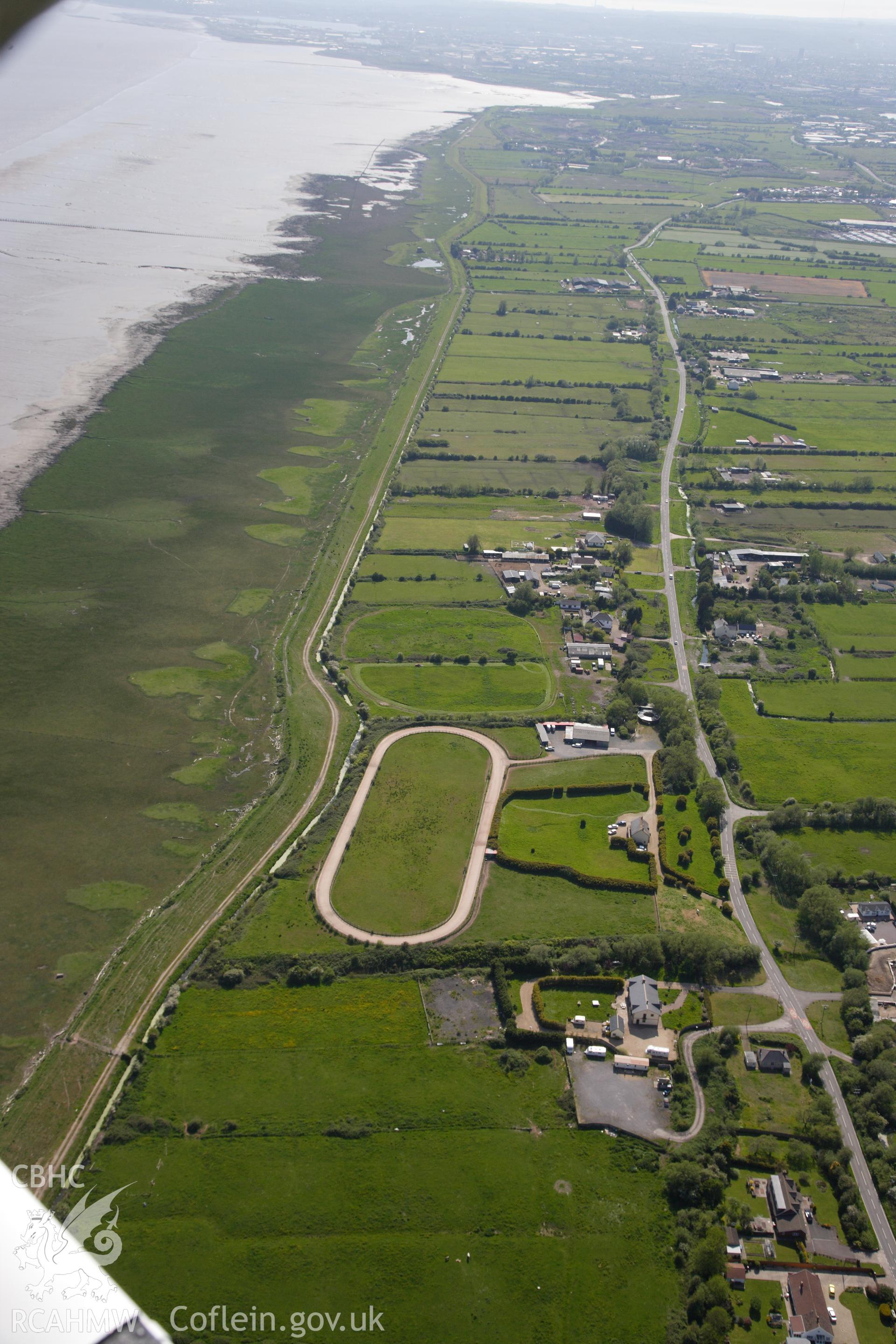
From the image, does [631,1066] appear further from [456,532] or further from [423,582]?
[456,532]

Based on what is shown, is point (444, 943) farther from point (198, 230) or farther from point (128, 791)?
point (198, 230)

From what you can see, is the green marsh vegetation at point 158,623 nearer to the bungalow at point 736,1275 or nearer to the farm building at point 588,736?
the farm building at point 588,736

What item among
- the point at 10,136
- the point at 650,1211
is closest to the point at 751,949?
the point at 650,1211

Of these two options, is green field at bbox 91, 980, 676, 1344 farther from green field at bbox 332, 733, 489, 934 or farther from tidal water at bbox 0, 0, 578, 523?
tidal water at bbox 0, 0, 578, 523

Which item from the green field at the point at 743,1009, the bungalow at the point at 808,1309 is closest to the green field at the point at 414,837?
the green field at the point at 743,1009

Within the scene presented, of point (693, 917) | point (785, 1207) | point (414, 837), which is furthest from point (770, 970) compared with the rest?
point (414, 837)

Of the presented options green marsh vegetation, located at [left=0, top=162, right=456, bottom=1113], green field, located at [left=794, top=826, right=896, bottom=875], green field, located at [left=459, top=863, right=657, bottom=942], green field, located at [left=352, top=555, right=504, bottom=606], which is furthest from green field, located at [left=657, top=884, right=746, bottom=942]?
green field, located at [left=352, top=555, right=504, bottom=606]
